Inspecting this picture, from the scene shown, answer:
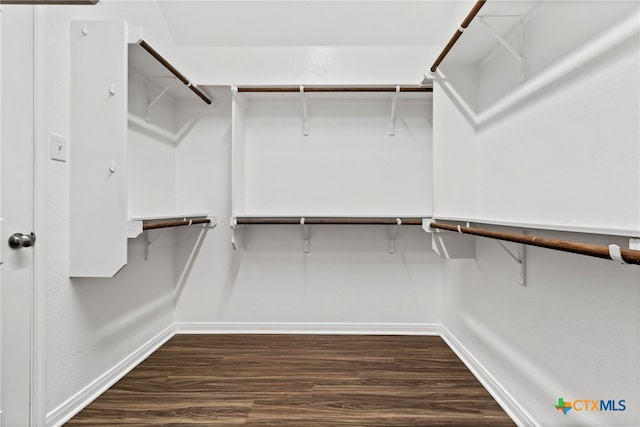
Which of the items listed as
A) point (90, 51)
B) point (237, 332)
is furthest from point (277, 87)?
point (237, 332)

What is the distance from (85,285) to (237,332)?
1279 millimetres

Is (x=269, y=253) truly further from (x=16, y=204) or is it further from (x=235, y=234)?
(x=16, y=204)

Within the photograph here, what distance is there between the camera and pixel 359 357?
7.47 feet

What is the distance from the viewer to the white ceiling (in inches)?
97.1

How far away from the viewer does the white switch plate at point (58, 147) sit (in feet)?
5.08

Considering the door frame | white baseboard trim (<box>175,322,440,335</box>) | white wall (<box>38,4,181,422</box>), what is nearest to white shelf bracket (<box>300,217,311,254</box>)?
white baseboard trim (<box>175,322,440,335</box>)

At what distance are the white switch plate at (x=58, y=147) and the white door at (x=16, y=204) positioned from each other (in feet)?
0.32

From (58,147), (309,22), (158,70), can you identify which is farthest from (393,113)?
(58,147)

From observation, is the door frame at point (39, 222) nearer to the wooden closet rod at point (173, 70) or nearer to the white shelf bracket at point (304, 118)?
the wooden closet rod at point (173, 70)

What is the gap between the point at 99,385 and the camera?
183 centimetres

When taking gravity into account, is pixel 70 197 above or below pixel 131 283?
above

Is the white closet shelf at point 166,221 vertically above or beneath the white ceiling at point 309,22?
beneath

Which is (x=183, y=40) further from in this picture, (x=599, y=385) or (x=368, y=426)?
(x=599, y=385)

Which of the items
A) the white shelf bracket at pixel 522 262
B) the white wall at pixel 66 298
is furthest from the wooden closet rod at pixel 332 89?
the white shelf bracket at pixel 522 262
